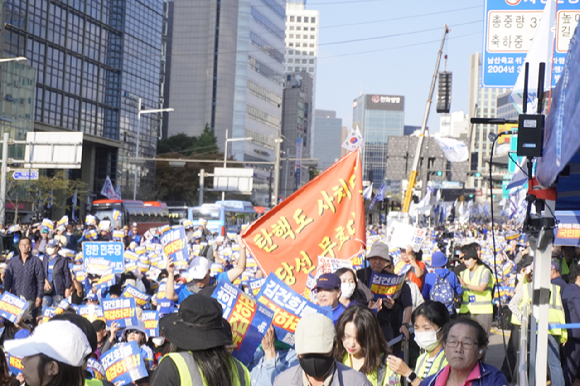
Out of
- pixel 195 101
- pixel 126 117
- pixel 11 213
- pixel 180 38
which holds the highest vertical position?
→ pixel 180 38

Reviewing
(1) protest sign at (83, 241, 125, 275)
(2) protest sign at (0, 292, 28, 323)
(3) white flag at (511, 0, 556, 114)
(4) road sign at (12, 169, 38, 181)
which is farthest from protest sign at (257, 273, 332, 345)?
(4) road sign at (12, 169, 38, 181)

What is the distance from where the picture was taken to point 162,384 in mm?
3332

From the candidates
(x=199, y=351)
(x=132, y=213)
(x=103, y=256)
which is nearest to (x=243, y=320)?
(x=199, y=351)

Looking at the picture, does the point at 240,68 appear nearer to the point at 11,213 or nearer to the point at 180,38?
the point at 180,38

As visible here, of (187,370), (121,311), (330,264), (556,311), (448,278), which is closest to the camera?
(187,370)

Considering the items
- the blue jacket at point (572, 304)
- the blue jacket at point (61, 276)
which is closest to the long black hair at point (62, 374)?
the blue jacket at point (572, 304)

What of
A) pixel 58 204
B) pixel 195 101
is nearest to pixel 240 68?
pixel 195 101

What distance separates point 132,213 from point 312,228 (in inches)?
1372

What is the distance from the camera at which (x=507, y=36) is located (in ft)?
32.5

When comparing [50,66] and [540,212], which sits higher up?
[50,66]

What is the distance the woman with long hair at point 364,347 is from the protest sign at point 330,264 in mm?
1996

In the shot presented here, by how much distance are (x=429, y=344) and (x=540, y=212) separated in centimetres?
118

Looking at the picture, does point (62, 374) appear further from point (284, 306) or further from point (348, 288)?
point (348, 288)

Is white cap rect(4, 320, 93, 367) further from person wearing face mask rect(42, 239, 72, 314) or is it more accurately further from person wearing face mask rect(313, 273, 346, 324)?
person wearing face mask rect(42, 239, 72, 314)
